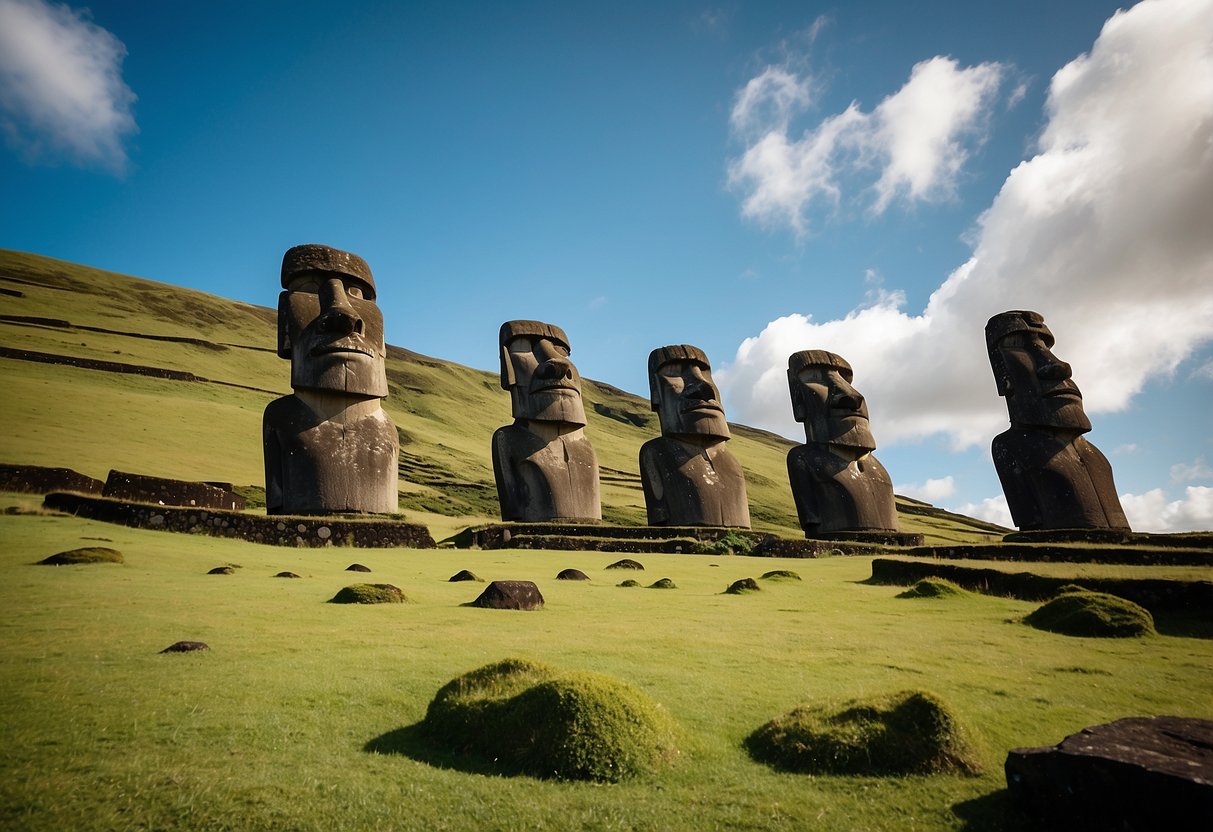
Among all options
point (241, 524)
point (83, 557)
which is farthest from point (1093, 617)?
point (241, 524)

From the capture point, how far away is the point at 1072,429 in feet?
81.6

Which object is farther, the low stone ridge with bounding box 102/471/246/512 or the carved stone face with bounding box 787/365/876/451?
the carved stone face with bounding box 787/365/876/451

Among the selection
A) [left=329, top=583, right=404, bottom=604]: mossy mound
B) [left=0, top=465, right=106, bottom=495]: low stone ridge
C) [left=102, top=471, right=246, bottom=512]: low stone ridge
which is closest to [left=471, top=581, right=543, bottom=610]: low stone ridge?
[left=329, top=583, right=404, bottom=604]: mossy mound

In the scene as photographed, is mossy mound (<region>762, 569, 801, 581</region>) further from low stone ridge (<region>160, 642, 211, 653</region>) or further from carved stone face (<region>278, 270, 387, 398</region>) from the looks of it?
carved stone face (<region>278, 270, 387, 398</region>)

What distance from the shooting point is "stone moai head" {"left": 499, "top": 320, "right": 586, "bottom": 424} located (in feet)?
80.4

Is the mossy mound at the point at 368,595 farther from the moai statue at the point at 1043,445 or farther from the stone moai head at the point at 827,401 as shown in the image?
the moai statue at the point at 1043,445

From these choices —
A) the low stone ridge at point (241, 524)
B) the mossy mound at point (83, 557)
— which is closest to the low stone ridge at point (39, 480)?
the low stone ridge at point (241, 524)

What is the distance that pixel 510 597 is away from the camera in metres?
8.92

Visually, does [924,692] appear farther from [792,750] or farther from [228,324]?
[228,324]

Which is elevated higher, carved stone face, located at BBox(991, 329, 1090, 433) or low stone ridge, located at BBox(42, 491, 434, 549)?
carved stone face, located at BBox(991, 329, 1090, 433)

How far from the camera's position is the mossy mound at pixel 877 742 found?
Result: 3.91 m

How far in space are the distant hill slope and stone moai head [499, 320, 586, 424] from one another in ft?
17.5

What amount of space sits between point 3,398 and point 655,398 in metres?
34.6

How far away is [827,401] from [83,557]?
21694 mm
